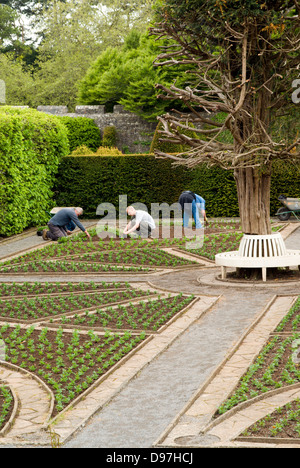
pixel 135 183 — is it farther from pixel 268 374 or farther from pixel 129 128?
pixel 268 374

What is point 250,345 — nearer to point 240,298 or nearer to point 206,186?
point 240,298

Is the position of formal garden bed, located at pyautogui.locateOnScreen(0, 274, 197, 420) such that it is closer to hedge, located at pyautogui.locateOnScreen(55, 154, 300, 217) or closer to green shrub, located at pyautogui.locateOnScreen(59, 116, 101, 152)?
hedge, located at pyautogui.locateOnScreen(55, 154, 300, 217)

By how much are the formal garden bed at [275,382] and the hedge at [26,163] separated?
12270 millimetres

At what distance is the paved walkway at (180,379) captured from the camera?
18.5 feet

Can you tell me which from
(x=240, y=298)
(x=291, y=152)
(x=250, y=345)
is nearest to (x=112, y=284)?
(x=240, y=298)

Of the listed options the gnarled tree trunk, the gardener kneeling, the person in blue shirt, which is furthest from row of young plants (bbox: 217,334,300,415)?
the person in blue shirt

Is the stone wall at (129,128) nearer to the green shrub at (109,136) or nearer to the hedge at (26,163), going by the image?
the green shrub at (109,136)

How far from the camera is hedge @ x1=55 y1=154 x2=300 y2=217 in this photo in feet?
77.3

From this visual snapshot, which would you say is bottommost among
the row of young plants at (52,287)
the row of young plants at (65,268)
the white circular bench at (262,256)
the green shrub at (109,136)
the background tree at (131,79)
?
the row of young plants at (52,287)

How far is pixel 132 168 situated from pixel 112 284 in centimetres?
1220

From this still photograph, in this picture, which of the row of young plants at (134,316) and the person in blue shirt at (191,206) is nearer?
the row of young plants at (134,316)

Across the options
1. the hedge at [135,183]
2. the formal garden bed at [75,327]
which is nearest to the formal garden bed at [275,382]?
the formal garden bed at [75,327]

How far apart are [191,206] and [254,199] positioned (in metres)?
7.09

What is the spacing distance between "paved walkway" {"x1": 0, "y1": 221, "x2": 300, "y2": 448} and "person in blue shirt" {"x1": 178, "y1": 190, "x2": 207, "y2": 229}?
24.4 ft
